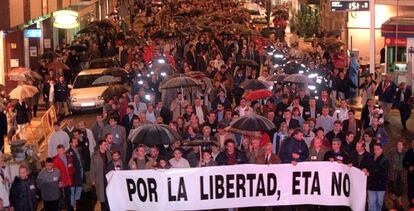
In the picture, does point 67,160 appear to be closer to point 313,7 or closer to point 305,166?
point 305,166

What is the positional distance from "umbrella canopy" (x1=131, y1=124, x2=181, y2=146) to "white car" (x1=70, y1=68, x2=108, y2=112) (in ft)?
41.8

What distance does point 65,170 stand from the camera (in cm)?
1656

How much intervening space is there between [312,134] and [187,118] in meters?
3.49

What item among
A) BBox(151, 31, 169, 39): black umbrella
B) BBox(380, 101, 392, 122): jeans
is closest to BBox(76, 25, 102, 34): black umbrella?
BBox(151, 31, 169, 39): black umbrella

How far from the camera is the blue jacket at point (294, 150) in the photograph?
16.5m

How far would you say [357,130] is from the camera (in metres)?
19.6

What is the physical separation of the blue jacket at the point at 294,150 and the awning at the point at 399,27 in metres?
15.7

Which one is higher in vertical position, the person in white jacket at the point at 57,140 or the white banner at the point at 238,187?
the person in white jacket at the point at 57,140

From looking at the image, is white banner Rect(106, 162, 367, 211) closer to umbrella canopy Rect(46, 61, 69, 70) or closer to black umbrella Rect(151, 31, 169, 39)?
umbrella canopy Rect(46, 61, 69, 70)

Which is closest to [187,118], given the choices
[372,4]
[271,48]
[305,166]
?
[305,166]

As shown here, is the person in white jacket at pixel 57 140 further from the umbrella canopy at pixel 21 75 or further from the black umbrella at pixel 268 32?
the black umbrella at pixel 268 32

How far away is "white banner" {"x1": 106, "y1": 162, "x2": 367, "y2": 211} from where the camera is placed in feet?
50.9

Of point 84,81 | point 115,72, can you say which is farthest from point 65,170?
point 84,81

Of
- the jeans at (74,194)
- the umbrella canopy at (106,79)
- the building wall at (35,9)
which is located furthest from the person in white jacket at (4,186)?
the building wall at (35,9)
